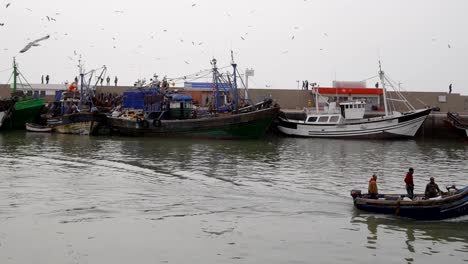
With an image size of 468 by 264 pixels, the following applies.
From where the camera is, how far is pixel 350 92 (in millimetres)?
60594

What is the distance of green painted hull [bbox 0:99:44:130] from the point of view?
48969mm

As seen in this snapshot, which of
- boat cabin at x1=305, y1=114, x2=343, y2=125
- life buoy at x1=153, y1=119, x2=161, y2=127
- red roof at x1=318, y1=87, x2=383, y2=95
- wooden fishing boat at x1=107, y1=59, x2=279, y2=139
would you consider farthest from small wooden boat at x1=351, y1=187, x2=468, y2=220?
red roof at x1=318, y1=87, x2=383, y2=95

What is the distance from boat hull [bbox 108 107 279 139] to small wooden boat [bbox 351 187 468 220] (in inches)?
989

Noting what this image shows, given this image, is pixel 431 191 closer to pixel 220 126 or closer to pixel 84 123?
pixel 220 126

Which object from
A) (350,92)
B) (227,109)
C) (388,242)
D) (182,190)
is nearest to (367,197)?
(388,242)

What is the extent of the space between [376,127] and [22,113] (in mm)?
29205

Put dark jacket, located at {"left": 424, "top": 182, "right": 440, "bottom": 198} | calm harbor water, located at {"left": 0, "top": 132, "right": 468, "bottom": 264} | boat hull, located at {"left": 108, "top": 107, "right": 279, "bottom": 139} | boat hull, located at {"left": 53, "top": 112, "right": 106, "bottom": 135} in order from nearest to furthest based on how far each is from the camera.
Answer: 1. calm harbor water, located at {"left": 0, "top": 132, "right": 468, "bottom": 264}
2. dark jacket, located at {"left": 424, "top": 182, "right": 440, "bottom": 198}
3. boat hull, located at {"left": 108, "top": 107, "right": 279, "bottom": 139}
4. boat hull, located at {"left": 53, "top": 112, "right": 106, "bottom": 135}

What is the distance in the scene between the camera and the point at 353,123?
4509 centimetres

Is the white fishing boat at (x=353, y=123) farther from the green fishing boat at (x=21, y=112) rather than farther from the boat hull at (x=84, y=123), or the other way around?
the green fishing boat at (x=21, y=112)

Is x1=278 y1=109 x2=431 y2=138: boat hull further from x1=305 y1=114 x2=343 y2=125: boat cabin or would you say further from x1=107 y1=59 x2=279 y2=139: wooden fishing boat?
x1=107 y1=59 x2=279 y2=139: wooden fishing boat

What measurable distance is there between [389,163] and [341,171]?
14.0 ft

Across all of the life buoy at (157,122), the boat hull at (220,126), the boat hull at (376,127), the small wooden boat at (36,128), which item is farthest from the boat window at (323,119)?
the small wooden boat at (36,128)

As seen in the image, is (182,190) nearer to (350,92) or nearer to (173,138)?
(173,138)

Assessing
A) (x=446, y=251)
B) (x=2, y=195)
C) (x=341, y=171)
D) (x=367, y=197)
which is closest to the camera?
(x=446, y=251)
